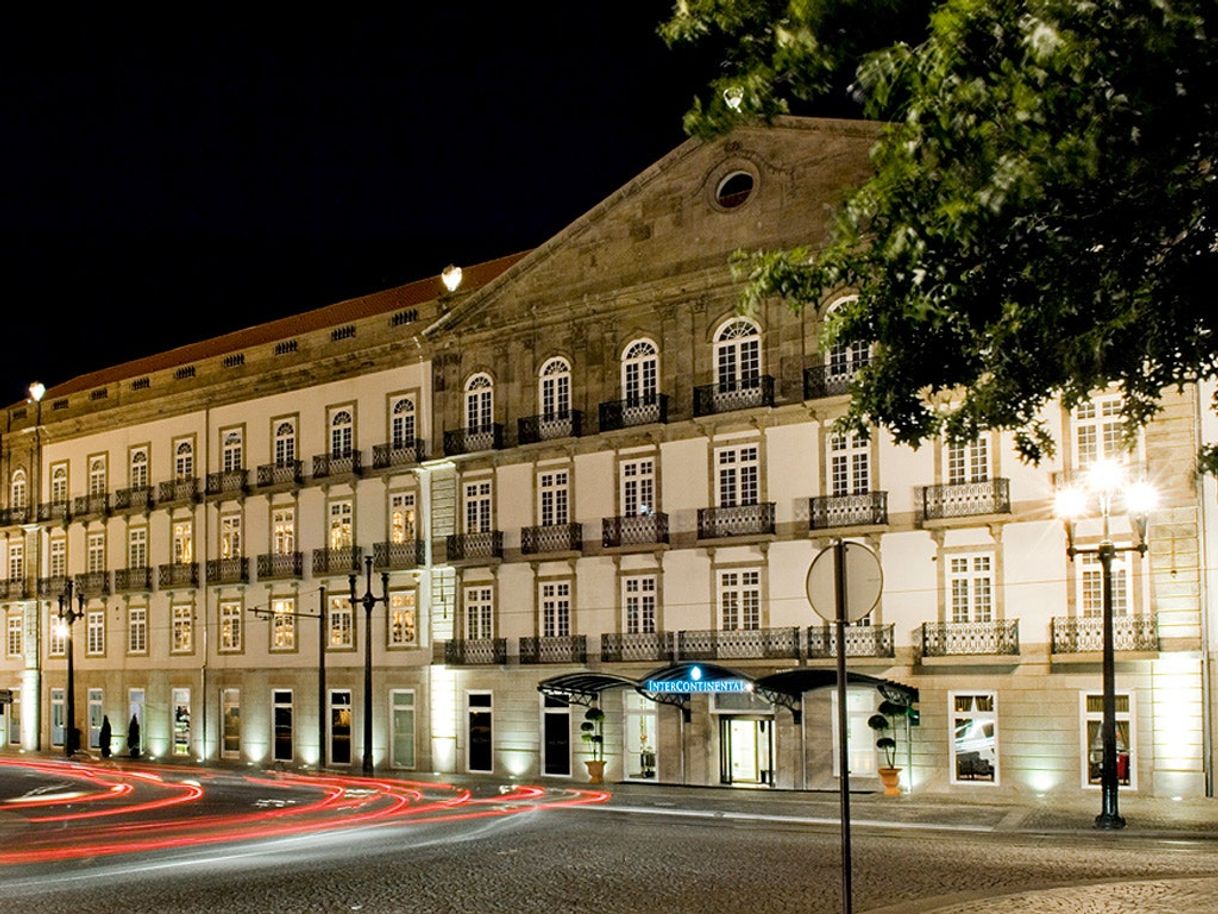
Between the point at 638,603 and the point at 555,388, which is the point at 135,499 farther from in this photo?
the point at 638,603

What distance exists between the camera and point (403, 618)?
4619cm

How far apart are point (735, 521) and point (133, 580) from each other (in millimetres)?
26616

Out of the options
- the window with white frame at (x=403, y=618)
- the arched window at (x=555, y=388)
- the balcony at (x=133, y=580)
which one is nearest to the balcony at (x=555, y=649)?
the window with white frame at (x=403, y=618)

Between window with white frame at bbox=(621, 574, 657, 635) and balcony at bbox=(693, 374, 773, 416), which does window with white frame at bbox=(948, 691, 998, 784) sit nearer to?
balcony at bbox=(693, 374, 773, 416)

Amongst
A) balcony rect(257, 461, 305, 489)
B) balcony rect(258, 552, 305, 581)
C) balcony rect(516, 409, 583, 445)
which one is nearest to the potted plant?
balcony rect(516, 409, 583, 445)

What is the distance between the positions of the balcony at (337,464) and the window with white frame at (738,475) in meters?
13.2

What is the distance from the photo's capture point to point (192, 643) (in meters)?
53.7

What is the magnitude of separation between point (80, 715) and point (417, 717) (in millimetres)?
19593

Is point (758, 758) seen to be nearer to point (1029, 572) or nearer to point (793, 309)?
point (1029, 572)

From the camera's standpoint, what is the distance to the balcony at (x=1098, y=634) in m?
32.2

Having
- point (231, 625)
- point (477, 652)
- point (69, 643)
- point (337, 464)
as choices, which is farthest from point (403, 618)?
point (69, 643)

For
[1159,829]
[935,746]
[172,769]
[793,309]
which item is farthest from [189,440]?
[793,309]

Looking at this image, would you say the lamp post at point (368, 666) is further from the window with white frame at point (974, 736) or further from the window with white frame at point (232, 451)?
the window with white frame at point (974, 736)

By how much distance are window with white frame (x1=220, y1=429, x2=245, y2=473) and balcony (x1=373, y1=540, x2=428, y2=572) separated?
26.8 feet
